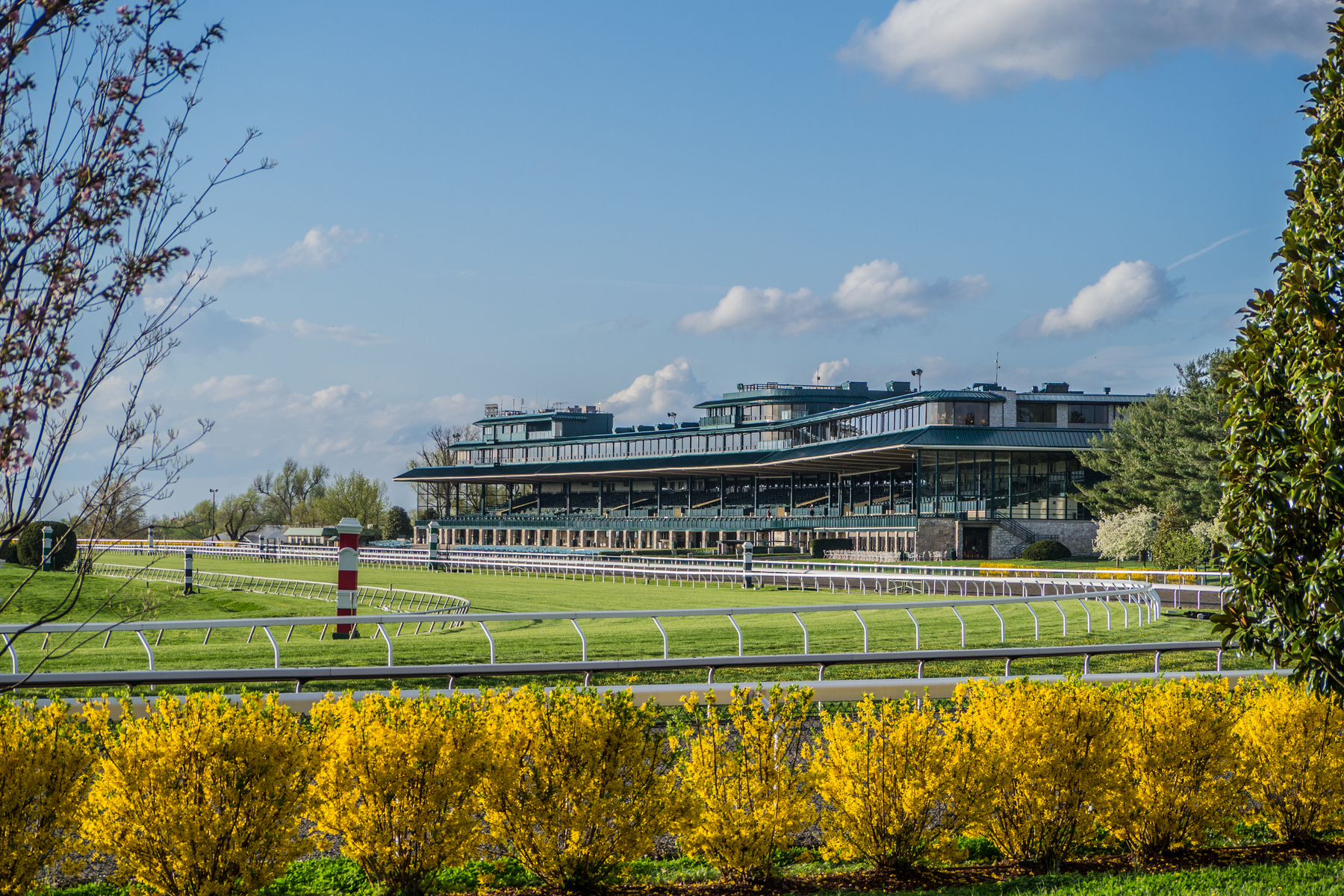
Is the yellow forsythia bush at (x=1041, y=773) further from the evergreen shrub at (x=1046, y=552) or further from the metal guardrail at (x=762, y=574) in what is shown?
the evergreen shrub at (x=1046, y=552)

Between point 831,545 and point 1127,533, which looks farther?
point 831,545

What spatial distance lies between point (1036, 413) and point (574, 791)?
177ft

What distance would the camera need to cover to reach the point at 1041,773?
21.2ft

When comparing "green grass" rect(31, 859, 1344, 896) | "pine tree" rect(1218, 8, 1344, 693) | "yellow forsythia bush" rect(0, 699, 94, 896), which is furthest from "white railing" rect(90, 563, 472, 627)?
"pine tree" rect(1218, 8, 1344, 693)

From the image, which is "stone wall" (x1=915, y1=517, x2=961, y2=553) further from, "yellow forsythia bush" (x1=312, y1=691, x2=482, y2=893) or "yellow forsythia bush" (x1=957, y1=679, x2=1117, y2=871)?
"yellow forsythia bush" (x1=312, y1=691, x2=482, y2=893)

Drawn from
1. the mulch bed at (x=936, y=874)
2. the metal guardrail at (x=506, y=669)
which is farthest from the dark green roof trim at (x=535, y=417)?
the mulch bed at (x=936, y=874)

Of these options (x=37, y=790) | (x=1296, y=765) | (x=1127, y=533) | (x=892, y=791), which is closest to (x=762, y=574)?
(x=1127, y=533)

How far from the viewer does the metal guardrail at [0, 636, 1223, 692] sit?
31.3 feet

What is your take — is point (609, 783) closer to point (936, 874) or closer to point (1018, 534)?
point (936, 874)

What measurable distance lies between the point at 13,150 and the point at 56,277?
1.56 ft

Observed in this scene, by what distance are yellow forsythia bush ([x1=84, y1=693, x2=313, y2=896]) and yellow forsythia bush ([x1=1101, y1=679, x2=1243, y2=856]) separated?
4680 millimetres

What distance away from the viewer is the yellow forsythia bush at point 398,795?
5.82 meters

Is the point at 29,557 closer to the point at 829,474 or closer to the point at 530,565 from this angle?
the point at 530,565

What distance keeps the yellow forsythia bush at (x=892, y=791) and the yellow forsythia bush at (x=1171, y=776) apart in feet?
3.30
